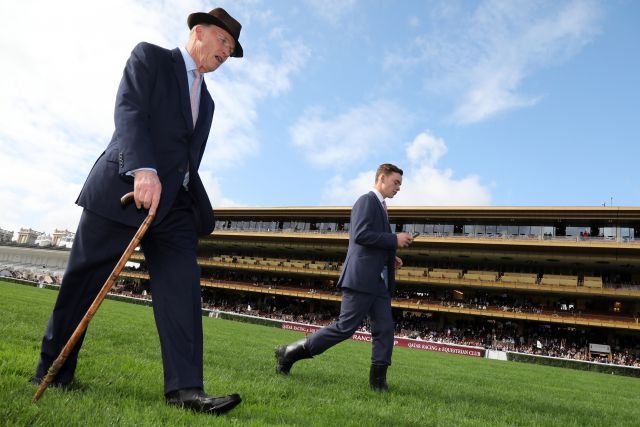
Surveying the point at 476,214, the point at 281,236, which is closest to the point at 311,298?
the point at 281,236

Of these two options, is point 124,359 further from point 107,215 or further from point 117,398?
point 107,215

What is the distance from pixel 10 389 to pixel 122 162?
1279 mm

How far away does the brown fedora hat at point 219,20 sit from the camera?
2.88 meters

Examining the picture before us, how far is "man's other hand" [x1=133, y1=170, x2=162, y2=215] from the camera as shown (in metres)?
2.48

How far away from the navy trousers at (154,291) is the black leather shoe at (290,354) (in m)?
1.98

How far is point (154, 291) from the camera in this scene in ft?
9.29

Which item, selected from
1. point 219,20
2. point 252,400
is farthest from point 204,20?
point 252,400

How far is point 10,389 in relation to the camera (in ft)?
7.71

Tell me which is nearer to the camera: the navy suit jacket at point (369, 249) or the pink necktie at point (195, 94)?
the pink necktie at point (195, 94)

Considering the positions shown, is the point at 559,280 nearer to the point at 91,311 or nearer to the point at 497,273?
the point at 497,273

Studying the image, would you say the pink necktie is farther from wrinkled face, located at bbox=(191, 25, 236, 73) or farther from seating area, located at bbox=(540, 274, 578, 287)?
seating area, located at bbox=(540, 274, 578, 287)

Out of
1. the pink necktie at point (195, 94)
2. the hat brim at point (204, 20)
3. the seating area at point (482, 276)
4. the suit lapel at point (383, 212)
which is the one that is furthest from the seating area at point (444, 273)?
the hat brim at point (204, 20)

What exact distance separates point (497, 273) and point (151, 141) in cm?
4202

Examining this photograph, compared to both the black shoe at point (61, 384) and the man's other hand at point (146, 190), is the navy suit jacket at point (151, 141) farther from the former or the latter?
the black shoe at point (61, 384)
